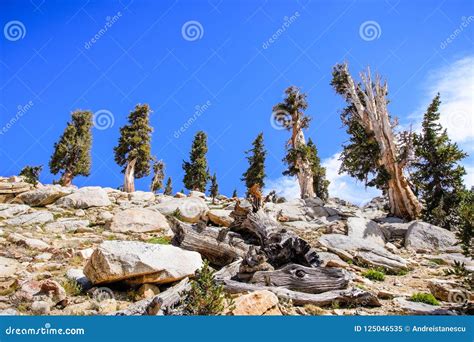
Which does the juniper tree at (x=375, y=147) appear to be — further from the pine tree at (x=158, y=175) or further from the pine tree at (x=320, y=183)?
the pine tree at (x=158, y=175)

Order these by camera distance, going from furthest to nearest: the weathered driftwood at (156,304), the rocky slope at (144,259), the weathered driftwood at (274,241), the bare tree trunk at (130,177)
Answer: the bare tree trunk at (130,177)
the weathered driftwood at (274,241)
the rocky slope at (144,259)
the weathered driftwood at (156,304)

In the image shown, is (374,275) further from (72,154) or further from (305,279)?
(72,154)

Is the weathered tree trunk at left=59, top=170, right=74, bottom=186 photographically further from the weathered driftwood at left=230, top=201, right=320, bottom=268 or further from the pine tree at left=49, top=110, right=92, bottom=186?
the weathered driftwood at left=230, top=201, right=320, bottom=268

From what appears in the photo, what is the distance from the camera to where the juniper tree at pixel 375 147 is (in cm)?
2156

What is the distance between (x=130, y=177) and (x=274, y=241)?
2433cm

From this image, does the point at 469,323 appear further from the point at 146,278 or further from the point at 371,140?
the point at 371,140

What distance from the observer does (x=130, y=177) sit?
32.2 meters

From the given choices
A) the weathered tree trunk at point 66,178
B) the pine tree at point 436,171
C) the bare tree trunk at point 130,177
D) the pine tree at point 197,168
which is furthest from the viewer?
the pine tree at point 197,168

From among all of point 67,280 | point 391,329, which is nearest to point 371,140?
point 391,329

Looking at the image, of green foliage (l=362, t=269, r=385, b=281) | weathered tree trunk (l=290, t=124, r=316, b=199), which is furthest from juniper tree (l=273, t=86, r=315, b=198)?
green foliage (l=362, t=269, r=385, b=281)

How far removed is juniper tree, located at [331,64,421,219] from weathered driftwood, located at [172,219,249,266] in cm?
1484

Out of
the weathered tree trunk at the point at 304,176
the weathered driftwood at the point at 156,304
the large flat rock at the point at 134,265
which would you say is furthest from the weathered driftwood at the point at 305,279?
the weathered tree trunk at the point at 304,176

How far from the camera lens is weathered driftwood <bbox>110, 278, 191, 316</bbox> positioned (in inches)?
233

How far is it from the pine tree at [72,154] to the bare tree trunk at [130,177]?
690 cm
